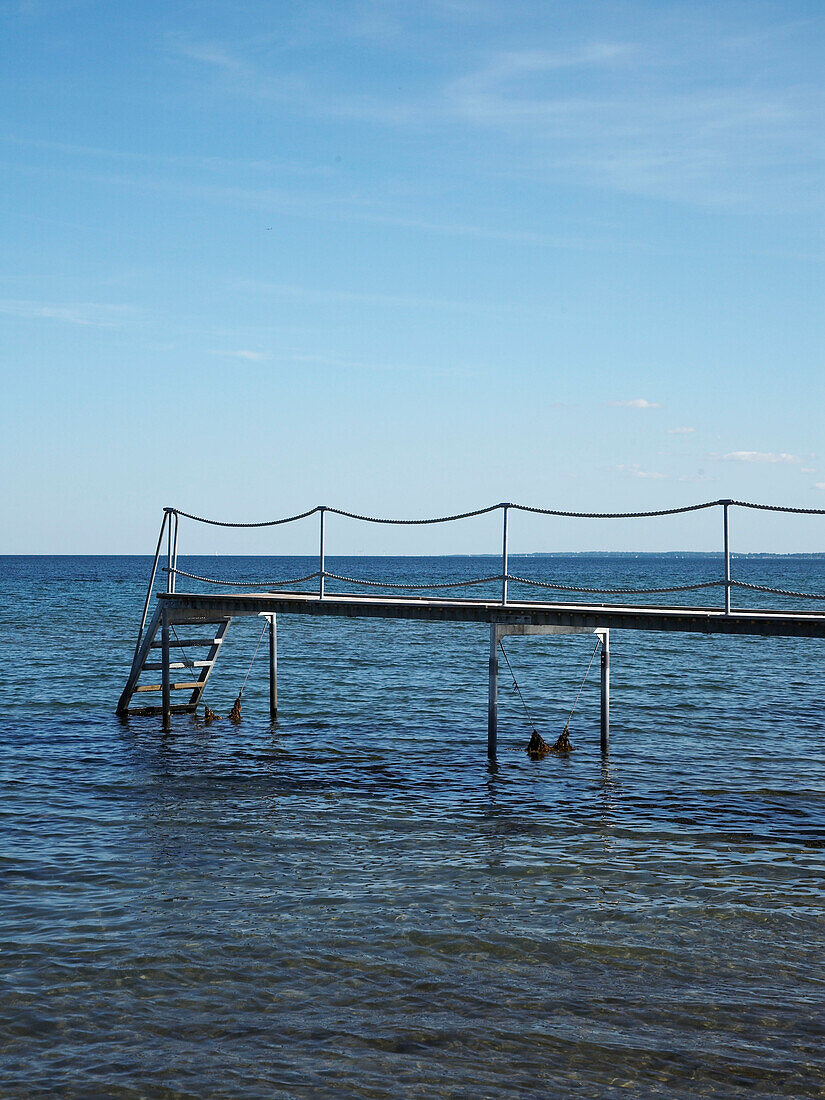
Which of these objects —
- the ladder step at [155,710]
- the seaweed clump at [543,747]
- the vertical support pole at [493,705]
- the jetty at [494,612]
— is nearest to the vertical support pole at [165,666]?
the jetty at [494,612]

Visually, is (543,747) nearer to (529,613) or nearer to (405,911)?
(529,613)

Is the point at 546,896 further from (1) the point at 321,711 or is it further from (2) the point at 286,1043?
(1) the point at 321,711

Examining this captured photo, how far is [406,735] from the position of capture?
69.2ft

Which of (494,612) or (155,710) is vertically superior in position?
(494,612)

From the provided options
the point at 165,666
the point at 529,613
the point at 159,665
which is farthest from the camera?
the point at 159,665

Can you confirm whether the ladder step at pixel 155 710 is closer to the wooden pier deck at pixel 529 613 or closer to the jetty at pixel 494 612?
the jetty at pixel 494 612

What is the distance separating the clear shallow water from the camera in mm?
7363

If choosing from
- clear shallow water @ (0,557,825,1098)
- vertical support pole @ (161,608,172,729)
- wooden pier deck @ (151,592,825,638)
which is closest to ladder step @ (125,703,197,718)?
clear shallow water @ (0,557,825,1098)

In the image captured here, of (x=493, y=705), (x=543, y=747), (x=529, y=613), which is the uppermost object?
(x=529, y=613)

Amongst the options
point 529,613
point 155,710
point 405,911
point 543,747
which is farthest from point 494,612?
point 155,710

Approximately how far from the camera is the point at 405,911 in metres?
10.2

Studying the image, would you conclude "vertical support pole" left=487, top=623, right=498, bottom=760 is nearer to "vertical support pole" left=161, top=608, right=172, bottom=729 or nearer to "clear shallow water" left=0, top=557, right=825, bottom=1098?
"clear shallow water" left=0, top=557, right=825, bottom=1098

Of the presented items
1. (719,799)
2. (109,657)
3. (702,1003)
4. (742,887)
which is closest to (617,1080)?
(702,1003)

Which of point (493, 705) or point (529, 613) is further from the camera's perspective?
point (493, 705)
